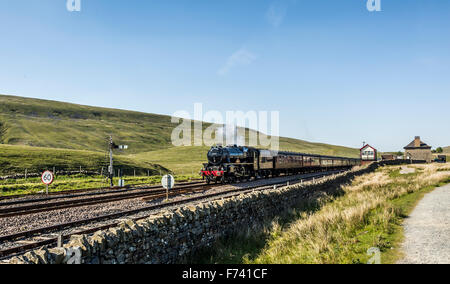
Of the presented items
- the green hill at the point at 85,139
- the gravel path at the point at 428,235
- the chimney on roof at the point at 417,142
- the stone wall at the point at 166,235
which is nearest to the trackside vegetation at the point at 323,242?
the gravel path at the point at 428,235

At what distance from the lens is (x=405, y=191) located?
21.2 metres

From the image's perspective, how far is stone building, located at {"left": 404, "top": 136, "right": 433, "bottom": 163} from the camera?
97688 mm

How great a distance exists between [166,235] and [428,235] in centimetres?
812

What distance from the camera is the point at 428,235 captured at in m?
10.0

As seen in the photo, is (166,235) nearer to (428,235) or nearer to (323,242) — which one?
(323,242)

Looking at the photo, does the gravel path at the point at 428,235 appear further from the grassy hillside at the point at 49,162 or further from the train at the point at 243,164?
the grassy hillside at the point at 49,162

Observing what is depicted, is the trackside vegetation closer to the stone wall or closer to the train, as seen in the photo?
the stone wall

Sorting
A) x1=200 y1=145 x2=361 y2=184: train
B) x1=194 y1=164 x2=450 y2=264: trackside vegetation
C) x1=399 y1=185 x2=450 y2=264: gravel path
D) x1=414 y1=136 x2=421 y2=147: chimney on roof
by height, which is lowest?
x1=194 y1=164 x2=450 y2=264: trackside vegetation

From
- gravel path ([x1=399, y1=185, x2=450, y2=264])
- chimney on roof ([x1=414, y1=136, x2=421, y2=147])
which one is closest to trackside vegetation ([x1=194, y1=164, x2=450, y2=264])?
gravel path ([x1=399, y1=185, x2=450, y2=264])

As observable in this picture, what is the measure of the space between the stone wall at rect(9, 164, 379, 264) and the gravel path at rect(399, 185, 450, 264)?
581 centimetres

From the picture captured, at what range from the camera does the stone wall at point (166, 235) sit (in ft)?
20.2

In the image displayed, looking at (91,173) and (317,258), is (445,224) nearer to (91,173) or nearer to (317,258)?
(317,258)

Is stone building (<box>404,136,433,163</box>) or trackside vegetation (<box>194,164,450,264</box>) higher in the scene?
stone building (<box>404,136,433,163</box>)
